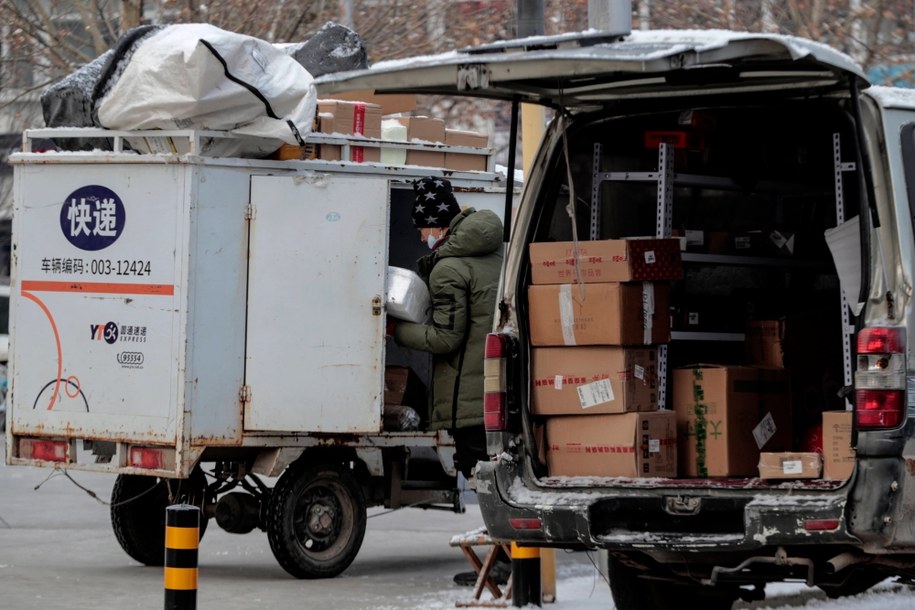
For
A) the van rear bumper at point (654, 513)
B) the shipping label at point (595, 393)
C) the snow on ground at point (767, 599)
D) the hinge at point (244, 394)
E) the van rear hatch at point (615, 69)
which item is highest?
the van rear hatch at point (615, 69)

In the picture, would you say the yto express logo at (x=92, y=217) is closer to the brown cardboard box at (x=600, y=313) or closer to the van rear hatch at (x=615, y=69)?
the van rear hatch at (x=615, y=69)

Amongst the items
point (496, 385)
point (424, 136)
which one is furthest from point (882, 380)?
point (424, 136)

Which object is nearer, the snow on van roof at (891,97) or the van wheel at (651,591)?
the snow on van roof at (891,97)

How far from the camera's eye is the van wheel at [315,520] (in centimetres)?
984

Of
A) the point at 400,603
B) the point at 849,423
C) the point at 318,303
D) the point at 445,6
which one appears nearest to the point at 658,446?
the point at 849,423

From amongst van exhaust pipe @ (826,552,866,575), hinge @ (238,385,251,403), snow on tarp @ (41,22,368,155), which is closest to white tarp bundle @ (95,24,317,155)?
snow on tarp @ (41,22,368,155)

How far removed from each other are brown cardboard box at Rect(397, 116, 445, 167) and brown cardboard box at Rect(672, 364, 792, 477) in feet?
12.4

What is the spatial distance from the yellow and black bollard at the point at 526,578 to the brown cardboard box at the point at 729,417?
1.63 meters

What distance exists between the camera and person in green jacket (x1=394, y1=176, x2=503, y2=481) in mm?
9430

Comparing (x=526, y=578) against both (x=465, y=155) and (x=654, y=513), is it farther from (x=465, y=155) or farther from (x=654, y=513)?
(x=465, y=155)

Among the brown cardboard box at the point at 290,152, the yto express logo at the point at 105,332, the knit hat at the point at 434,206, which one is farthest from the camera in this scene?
the brown cardboard box at the point at 290,152

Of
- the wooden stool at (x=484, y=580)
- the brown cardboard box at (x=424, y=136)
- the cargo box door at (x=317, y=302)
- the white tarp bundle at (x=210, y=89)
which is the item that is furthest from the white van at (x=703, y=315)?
the brown cardboard box at (x=424, y=136)

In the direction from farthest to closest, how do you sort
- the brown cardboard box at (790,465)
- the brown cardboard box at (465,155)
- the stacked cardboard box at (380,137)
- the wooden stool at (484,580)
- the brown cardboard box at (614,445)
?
the brown cardboard box at (465,155)
the stacked cardboard box at (380,137)
the wooden stool at (484,580)
the brown cardboard box at (614,445)
the brown cardboard box at (790,465)

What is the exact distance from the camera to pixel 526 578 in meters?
8.54
